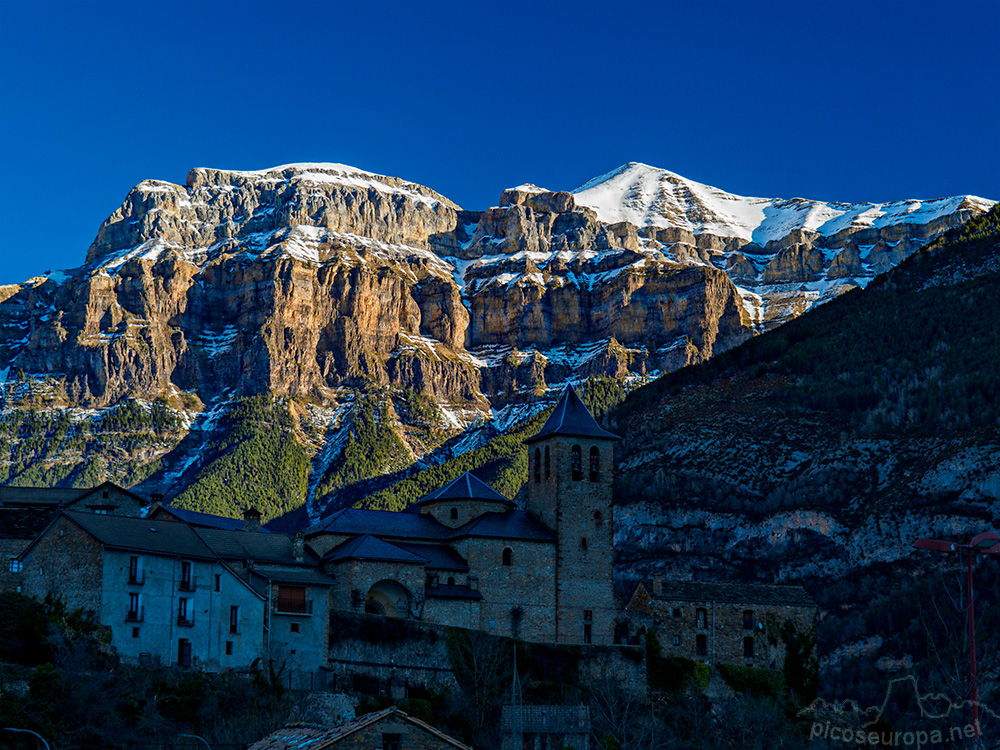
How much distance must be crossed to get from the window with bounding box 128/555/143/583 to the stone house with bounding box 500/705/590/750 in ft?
66.4

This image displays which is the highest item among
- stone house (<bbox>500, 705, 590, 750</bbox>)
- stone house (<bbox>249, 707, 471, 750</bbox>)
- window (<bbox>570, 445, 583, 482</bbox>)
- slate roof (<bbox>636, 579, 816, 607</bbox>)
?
window (<bbox>570, 445, 583, 482</bbox>)

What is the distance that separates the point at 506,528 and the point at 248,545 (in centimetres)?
1671

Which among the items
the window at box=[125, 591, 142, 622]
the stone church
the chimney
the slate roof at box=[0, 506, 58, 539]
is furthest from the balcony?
the chimney

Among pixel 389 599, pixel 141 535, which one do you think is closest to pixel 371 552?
pixel 389 599

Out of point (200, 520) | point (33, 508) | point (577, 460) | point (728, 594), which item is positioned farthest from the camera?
point (200, 520)

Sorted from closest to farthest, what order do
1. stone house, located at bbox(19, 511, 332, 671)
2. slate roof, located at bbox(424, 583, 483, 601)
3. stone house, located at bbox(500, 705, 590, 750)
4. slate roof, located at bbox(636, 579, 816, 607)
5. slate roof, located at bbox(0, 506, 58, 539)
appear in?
stone house, located at bbox(19, 511, 332, 671) → stone house, located at bbox(500, 705, 590, 750) → slate roof, located at bbox(0, 506, 58, 539) → slate roof, located at bbox(424, 583, 483, 601) → slate roof, located at bbox(636, 579, 816, 607)

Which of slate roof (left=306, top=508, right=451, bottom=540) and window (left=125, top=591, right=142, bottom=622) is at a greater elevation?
slate roof (left=306, top=508, right=451, bottom=540)

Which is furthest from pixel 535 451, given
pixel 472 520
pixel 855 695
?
pixel 855 695

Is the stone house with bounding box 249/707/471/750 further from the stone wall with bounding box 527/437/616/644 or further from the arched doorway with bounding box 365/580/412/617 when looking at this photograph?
the stone wall with bounding box 527/437/616/644

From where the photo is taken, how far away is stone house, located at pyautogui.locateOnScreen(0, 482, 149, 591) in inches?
2864

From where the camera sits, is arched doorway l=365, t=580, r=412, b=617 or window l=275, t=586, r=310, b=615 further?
arched doorway l=365, t=580, r=412, b=617

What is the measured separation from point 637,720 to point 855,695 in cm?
A: 5284

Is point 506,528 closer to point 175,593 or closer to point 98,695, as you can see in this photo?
point 175,593

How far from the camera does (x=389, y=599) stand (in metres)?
78.9
